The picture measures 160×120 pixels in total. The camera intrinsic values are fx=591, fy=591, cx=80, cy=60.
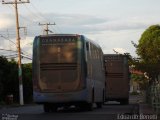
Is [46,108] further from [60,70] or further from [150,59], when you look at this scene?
[150,59]

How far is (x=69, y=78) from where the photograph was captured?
2892 centimetres

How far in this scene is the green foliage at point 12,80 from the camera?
61.2 meters

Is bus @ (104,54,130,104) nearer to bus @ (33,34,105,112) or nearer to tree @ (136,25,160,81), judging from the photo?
tree @ (136,25,160,81)

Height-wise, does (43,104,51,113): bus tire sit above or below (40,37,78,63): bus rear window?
below

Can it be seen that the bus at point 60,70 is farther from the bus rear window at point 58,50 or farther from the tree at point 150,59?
the tree at point 150,59

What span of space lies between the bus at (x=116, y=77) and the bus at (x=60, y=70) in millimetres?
17127

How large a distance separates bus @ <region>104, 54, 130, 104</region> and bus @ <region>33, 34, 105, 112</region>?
1713 cm

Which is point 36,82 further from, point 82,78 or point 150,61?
point 150,61

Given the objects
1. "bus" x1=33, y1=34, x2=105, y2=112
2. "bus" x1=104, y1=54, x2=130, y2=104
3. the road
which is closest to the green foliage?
"bus" x1=104, y1=54, x2=130, y2=104

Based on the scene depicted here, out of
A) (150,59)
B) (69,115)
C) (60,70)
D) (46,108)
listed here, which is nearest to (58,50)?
(60,70)

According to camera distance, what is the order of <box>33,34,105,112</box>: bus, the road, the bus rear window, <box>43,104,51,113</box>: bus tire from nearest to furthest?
the road < <box>33,34,105,112</box>: bus < the bus rear window < <box>43,104,51,113</box>: bus tire

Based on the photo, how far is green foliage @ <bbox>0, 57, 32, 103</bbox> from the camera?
201 ft

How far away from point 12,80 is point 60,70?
116ft

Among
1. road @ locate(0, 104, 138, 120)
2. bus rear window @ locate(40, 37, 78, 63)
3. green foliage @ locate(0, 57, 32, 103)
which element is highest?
bus rear window @ locate(40, 37, 78, 63)
